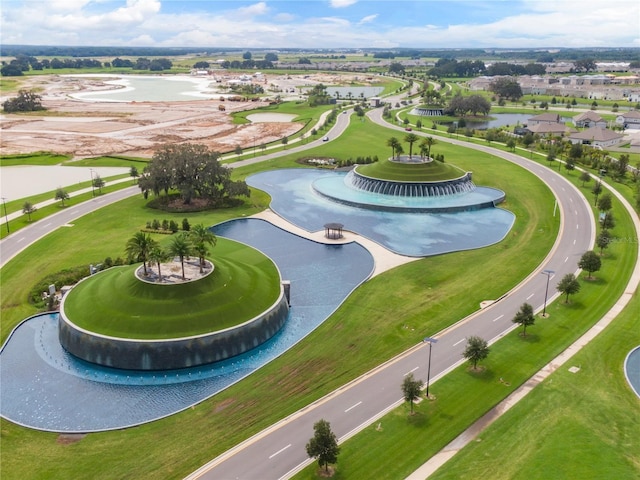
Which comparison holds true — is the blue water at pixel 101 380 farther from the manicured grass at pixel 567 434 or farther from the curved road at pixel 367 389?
the manicured grass at pixel 567 434

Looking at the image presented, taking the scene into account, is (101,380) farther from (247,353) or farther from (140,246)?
(140,246)

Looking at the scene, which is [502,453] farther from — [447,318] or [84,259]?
[84,259]

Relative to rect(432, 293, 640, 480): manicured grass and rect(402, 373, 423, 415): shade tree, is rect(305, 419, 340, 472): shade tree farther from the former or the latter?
rect(402, 373, 423, 415): shade tree

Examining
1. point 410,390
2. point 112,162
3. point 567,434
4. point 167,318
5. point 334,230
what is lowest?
point 567,434

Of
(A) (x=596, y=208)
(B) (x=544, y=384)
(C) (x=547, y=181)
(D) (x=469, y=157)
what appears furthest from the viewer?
(D) (x=469, y=157)

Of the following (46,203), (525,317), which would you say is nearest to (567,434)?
(525,317)

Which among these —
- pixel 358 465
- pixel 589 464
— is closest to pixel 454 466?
pixel 358 465
